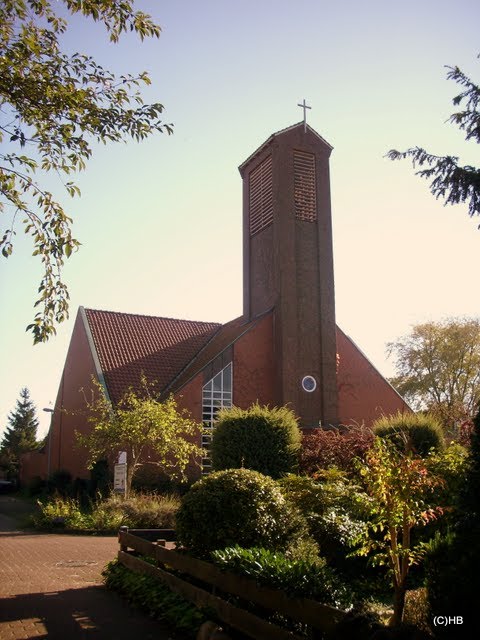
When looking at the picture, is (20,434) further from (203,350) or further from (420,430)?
(420,430)

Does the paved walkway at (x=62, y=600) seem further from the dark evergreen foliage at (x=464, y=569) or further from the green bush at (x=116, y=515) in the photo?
the dark evergreen foliage at (x=464, y=569)

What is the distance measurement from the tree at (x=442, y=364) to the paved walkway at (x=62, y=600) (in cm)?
3359

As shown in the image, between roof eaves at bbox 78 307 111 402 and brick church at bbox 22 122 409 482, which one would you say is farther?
roof eaves at bbox 78 307 111 402

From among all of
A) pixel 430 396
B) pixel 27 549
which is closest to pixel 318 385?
pixel 27 549

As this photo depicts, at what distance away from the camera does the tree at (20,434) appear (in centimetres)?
5754

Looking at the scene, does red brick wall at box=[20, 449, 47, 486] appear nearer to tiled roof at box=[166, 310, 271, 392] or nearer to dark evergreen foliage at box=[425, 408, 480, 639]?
tiled roof at box=[166, 310, 271, 392]

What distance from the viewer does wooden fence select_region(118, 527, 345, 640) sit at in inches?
189

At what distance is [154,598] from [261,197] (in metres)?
22.2

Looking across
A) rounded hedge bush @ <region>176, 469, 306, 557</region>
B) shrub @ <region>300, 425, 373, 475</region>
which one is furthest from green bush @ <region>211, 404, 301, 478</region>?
rounded hedge bush @ <region>176, 469, 306, 557</region>

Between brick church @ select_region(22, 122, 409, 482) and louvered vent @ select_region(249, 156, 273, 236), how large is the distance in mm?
52

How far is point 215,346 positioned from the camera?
2916 cm

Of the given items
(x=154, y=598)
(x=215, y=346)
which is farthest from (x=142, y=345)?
(x=154, y=598)

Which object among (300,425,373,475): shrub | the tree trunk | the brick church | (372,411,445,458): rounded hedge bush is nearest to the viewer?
the tree trunk

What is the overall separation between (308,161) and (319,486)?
808 inches
